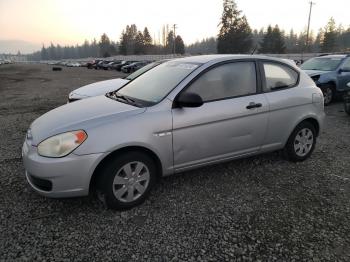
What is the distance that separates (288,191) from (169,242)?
6.11ft

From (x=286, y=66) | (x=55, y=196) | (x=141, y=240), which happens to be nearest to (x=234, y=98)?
(x=286, y=66)

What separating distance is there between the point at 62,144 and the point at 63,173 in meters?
0.30

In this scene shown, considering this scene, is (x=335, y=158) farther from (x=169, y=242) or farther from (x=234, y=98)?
(x=169, y=242)

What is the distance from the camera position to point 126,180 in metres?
3.52

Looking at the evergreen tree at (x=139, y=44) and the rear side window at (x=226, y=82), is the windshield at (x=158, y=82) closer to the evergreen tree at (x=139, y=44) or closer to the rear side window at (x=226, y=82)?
the rear side window at (x=226, y=82)

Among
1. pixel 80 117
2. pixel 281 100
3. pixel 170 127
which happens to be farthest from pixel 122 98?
pixel 281 100

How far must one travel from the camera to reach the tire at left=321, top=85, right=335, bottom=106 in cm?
997

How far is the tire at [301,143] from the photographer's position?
15.9 feet

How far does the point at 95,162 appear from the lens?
3.27 m

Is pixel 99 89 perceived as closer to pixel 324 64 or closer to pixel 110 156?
pixel 110 156

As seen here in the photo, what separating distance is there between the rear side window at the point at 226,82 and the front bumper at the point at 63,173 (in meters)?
1.49

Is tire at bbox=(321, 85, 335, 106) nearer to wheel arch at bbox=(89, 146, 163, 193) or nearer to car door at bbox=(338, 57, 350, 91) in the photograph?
car door at bbox=(338, 57, 350, 91)

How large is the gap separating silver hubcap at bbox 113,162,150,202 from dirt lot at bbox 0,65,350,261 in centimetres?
19

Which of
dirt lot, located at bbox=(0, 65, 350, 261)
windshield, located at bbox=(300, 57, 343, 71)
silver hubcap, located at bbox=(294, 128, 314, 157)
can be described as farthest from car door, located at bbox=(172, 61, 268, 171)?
windshield, located at bbox=(300, 57, 343, 71)
